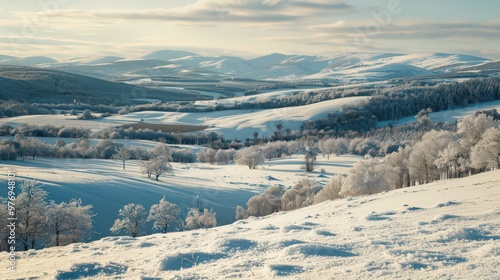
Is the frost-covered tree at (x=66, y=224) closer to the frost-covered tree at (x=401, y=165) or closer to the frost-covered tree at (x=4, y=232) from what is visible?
the frost-covered tree at (x=4, y=232)

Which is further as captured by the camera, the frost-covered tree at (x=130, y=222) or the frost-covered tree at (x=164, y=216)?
the frost-covered tree at (x=164, y=216)

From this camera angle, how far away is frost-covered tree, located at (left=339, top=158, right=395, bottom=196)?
39.0m

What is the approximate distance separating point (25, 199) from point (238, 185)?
115 feet

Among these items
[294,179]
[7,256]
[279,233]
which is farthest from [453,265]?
[294,179]

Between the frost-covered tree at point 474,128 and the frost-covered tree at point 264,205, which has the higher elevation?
the frost-covered tree at point 474,128

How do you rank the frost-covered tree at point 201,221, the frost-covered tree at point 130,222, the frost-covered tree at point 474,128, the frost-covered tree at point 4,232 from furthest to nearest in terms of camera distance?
1. the frost-covered tree at point 474,128
2. the frost-covered tree at point 201,221
3. the frost-covered tree at point 130,222
4. the frost-covered tree at point 4,232

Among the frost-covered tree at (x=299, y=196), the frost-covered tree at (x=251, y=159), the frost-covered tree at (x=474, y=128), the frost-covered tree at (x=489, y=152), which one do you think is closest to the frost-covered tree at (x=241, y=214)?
the frost-covered tree at (x=299, y=196)

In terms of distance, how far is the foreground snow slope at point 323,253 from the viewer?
11172mm

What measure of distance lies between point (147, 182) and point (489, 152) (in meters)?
39.4

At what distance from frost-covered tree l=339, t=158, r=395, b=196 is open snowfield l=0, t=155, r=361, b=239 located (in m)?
15.3

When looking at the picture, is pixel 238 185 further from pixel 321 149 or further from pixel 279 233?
pixel 279 233

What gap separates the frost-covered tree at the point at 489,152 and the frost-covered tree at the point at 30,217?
1278 inches

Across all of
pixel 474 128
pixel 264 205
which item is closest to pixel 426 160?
pixel 474 128

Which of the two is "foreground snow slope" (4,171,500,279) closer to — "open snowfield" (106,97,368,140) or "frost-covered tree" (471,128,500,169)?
"frost-covered tree" (471,128,500,169)
